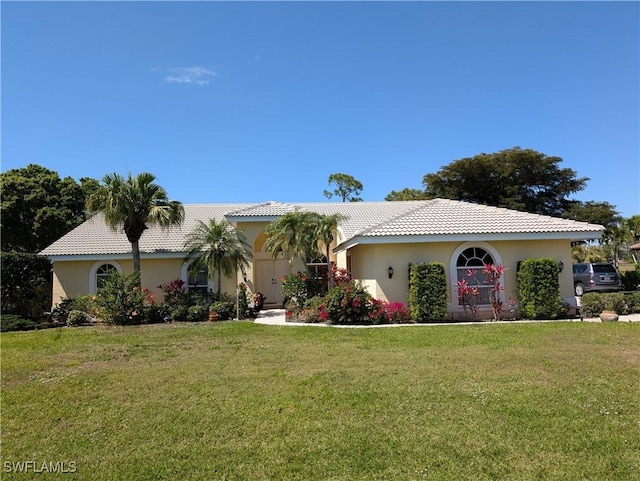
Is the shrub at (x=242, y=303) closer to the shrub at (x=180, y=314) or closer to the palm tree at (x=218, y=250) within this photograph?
the palm tree at (x=218, y=250)

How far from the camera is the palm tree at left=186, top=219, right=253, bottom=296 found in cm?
1717

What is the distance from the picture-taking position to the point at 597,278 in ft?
83.8

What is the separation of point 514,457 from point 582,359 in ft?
15.8

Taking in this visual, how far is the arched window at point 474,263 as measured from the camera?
14828 millimetres

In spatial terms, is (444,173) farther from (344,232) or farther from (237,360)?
(237,360)

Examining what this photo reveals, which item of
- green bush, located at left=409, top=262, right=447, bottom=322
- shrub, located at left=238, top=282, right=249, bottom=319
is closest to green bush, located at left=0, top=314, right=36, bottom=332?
shrub, located at left=238, top=282, right=249, bottom=319

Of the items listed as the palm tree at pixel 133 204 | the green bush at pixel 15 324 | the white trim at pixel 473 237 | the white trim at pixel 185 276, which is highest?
the palm tree at pixel 133 204

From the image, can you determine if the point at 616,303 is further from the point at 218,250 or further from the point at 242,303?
the point at 218,250

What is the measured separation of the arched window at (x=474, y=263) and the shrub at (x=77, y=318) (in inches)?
584

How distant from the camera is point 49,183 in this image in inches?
1173

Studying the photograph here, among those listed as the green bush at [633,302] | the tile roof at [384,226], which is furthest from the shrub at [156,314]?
the green bush at [633,302]

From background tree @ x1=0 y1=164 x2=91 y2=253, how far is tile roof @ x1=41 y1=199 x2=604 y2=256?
8269 millimetres

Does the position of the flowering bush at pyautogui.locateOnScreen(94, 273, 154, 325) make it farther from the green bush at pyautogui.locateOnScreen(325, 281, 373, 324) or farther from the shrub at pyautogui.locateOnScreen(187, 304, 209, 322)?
the green bush at pyautogui.locateOnScreen(325, 281, 373, 324)

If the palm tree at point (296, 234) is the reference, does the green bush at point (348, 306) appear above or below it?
below
